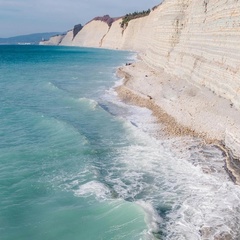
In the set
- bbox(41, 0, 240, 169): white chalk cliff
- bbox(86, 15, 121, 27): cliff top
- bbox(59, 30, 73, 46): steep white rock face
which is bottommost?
bbox(59, 30, 73, 46): steep white rock face

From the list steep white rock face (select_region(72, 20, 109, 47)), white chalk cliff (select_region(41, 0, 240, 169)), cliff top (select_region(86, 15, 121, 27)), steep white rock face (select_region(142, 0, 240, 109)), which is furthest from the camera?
steep white rock face (select_region(72, 20, 109, 47))

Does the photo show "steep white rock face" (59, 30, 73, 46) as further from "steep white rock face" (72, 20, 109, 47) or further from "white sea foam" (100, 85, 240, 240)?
"white sea foam" (100, 85, 240, 240)

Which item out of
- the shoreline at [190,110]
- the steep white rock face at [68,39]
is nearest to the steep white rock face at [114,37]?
the steep white rock face at [68,39]

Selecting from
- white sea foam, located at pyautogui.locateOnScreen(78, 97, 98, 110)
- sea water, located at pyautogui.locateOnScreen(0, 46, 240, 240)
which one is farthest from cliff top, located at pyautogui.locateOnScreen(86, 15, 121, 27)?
sea water, located at pyautogui.locateOnScreen(0, 46, 240, 240)

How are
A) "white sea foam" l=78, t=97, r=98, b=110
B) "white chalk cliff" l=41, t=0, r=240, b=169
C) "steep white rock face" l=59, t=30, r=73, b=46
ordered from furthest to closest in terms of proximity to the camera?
"steep white rock face" l=59, t=30, r=73, b=46 < "white sea foam" l=78, t=97, r=98, b=110 < "white chalk cliff" l=41, t=0, r=240, b=169

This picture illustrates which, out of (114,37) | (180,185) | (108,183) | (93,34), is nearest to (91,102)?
(108,183)

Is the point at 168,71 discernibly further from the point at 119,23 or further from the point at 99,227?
the point at 119,23
